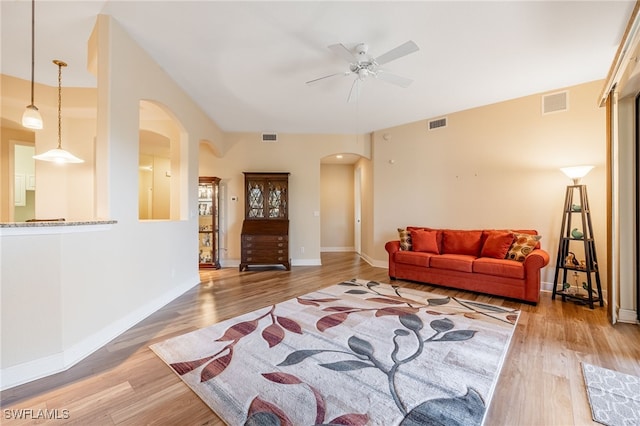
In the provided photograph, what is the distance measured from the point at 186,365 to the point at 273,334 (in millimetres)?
754

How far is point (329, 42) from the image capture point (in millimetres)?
2686

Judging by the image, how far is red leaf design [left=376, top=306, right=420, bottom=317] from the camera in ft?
9.65

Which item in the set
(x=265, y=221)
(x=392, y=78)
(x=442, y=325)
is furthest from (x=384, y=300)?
(x=265, y=221)

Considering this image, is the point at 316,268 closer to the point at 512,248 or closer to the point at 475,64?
the point at 512,248

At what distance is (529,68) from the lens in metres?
3.21

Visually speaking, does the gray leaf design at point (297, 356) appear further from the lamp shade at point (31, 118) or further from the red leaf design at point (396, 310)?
the lamp shade at point (31, 118)

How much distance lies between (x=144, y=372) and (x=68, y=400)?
40 centimetres

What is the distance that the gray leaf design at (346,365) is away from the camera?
1.89m

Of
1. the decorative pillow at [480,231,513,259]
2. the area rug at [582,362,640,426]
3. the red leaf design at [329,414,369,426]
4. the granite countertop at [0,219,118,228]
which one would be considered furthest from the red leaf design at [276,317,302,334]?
the decorative pillow at [480,231,513,259]

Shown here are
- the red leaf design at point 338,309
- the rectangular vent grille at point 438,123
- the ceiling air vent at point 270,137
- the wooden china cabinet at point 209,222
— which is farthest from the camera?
the ceiling air vent at point 270,137

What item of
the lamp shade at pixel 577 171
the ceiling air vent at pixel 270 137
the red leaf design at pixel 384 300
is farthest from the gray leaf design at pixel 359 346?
the ceiling air vent at pixel 270 137

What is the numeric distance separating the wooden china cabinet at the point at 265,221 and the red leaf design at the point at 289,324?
252 cm

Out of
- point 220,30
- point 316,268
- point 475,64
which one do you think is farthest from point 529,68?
point 316,268

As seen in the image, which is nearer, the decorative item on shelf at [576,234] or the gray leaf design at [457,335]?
the gray leaf design at [457,335]
